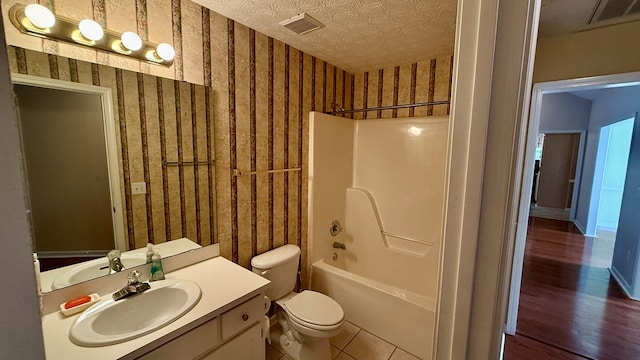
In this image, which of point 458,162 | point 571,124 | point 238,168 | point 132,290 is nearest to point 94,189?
point 132,290

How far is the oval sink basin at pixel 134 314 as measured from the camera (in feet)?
3.37

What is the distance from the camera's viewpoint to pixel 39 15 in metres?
1.09

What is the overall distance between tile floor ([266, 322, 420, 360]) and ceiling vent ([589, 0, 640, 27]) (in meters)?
2.56

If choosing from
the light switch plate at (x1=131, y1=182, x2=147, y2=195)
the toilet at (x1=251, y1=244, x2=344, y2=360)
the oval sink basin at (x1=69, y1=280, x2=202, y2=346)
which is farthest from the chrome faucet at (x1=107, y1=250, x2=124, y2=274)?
the toilet at (x1=251, y1=244, x2=344, y2=360)

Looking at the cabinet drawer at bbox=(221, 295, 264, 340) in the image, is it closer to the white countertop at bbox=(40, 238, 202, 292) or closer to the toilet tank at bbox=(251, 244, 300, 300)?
the toilet tank at bbox=(251, 244, 300, 300)

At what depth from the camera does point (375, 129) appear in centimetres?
277

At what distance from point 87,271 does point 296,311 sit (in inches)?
48.3

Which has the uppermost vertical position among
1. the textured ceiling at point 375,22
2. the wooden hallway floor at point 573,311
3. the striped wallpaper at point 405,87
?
the textured ceiling at point 375,22

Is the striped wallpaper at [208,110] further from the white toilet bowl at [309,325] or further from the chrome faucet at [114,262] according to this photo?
the white toilet bowl at [309,325]

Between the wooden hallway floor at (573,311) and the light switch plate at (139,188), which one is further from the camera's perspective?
the wooden hallway floor at (573,311)

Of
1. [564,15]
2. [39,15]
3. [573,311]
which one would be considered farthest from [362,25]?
[573,311]

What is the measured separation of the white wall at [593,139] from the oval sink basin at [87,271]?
19.9 ft

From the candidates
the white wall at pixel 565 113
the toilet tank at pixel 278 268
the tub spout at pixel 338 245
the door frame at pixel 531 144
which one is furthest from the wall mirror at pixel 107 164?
the white wall at pixel 565 113

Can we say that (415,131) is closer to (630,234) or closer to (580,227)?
(630,234)
